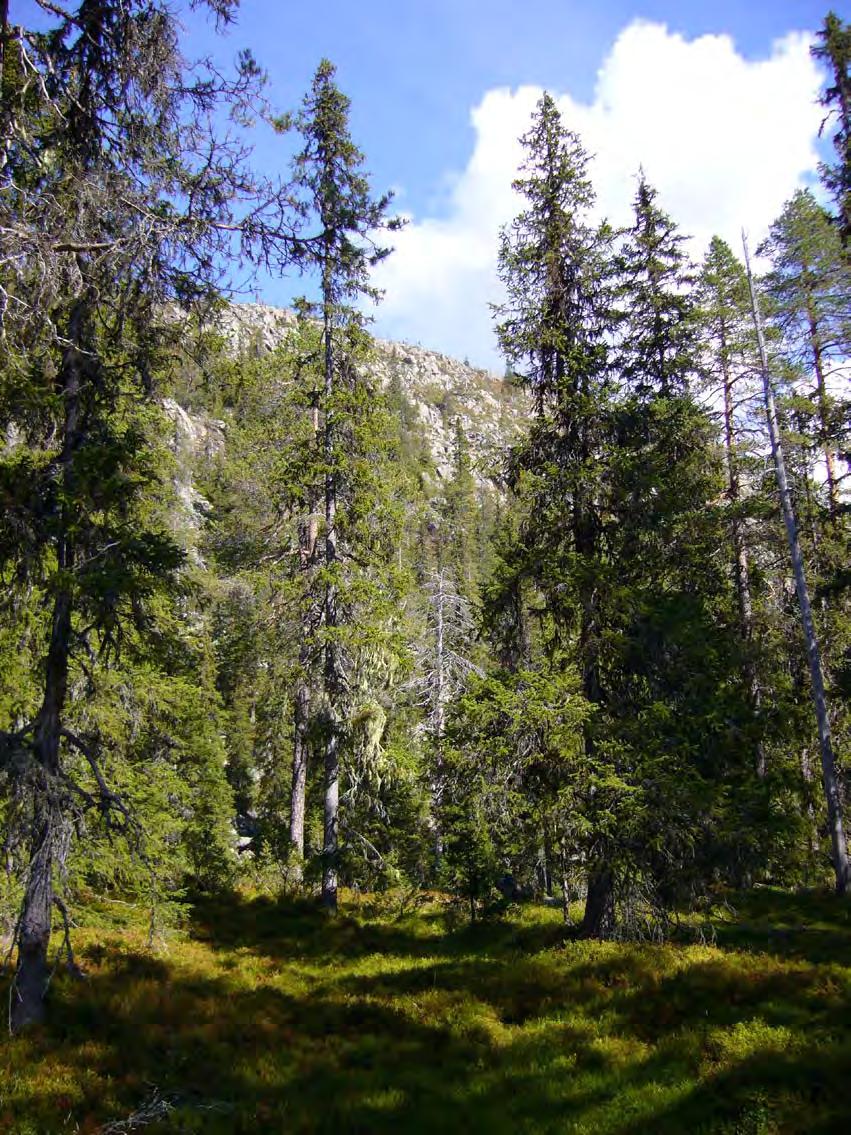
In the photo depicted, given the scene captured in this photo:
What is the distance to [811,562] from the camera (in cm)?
1966

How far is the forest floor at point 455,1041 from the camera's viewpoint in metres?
6.30

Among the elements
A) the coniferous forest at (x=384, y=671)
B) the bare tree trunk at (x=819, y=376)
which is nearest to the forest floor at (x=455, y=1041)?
the coniferous forest at (x=384, y=671)

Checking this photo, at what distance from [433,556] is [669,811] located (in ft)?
222

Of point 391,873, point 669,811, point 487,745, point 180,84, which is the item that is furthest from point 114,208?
point 391,873

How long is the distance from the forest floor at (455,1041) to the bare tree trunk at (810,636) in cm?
381

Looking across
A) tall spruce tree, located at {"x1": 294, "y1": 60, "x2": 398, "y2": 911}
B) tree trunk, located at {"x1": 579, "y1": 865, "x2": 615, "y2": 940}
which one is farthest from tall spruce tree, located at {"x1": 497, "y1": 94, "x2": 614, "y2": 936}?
tall spruce tree, located at {"x1": 294, "y1": 60, "x2": 398, "y2": 911}

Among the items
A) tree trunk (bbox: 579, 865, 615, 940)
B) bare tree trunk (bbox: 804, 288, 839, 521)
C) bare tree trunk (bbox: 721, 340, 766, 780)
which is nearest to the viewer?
tree trunk (bbox: 579, 865, 615, 940)

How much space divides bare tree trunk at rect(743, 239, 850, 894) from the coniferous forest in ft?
0.34

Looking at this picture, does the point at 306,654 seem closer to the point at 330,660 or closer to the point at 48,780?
the point at 330,660

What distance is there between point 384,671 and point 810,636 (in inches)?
393

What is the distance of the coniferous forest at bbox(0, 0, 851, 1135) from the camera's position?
6.57 metres

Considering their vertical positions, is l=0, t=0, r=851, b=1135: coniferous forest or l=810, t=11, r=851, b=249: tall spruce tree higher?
l=810, t=11, r=851, b=249: tall spruce tree

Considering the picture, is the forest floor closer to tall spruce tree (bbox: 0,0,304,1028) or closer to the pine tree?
tall spruce tree (bbox: 0,0,304,1028)

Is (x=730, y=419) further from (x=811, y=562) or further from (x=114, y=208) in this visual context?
(x=114, y=208)
